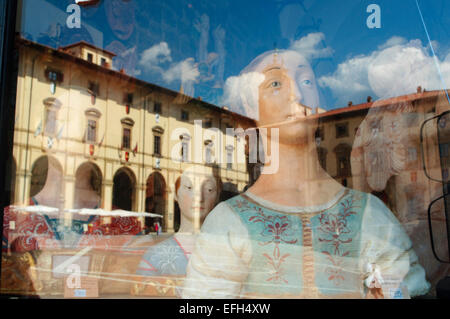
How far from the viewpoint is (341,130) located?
3.31 m

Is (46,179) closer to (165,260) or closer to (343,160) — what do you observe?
(165,260)

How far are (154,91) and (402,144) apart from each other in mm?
1703

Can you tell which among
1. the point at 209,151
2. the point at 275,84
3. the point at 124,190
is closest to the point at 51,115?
the point at 124,190

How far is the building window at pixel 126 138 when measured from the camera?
331cm

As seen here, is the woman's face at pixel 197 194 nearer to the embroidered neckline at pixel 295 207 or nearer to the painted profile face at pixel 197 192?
the painted profile face at pixel 197 192

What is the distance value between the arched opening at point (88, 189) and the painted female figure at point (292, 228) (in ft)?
2.43

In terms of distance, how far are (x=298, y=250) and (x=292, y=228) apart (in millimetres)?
146

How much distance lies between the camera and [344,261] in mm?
3143

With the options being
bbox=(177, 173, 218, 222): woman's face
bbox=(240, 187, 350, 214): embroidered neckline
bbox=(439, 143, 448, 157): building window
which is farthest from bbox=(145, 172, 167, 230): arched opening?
bbox=(439, 143, 448, 157): building window

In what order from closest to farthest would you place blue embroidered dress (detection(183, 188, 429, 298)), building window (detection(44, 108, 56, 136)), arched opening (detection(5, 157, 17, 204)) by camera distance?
blue embroidered dress (detection(183, 188, 429, 298))
arched opening (detection(5, 157, 17, 204))
building window (detection(44, 108, 56, 136))

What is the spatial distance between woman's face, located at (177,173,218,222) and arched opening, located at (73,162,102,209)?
53 cm

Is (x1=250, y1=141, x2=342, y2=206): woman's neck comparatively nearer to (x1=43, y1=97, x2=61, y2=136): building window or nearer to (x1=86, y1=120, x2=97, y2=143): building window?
(x1=86, y1=120, x2=97, y2=143): building window

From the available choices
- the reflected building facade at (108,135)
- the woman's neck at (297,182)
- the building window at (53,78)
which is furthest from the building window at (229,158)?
the building window at (53,78)

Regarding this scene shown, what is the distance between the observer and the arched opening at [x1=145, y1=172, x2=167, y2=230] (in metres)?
3.25
